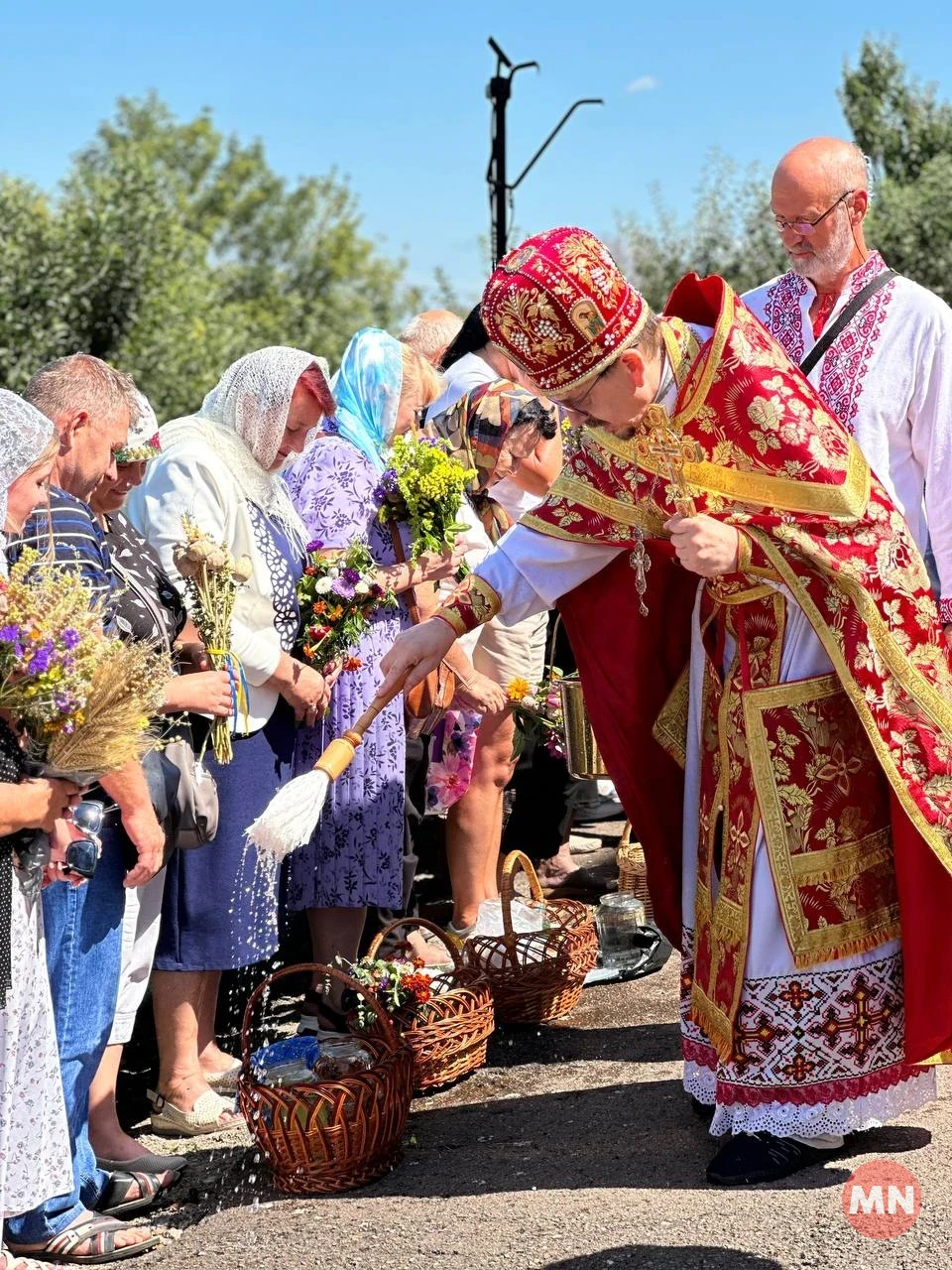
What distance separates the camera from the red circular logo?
139 inches

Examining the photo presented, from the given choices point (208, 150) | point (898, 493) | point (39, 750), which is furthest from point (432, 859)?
Result: point (208, 150)

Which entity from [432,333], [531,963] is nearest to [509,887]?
[531,963]

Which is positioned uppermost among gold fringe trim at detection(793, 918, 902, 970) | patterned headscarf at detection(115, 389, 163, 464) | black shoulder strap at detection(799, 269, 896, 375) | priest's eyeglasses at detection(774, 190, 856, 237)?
priest's eyeglasses at detection(774, 190, 856, 237)

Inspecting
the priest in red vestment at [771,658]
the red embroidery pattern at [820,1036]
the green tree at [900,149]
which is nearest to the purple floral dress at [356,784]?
the priest in red vestment at [771,658]

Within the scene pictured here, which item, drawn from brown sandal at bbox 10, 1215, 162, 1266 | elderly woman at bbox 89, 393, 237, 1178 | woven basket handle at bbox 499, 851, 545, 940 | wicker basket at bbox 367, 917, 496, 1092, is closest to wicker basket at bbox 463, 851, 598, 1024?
woven basket handle at bbox 499, 851, 545, 940

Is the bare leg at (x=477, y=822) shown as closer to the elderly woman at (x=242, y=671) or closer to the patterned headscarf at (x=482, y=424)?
the patterned headscarf at (x=482, y=424)

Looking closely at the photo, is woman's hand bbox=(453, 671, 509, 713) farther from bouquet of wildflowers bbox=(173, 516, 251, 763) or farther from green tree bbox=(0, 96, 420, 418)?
green tree bbox=(0, 96, 420, 418)

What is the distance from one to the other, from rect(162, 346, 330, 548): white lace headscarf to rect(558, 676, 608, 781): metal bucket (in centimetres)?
177

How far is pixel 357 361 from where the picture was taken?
560cm

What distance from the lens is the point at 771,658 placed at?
13.0ft

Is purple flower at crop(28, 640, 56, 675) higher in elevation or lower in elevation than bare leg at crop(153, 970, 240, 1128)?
higher

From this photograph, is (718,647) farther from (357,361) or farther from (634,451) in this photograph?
(357,361)

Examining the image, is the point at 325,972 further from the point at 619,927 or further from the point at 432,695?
the point at 619,927

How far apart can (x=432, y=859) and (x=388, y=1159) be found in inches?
118
